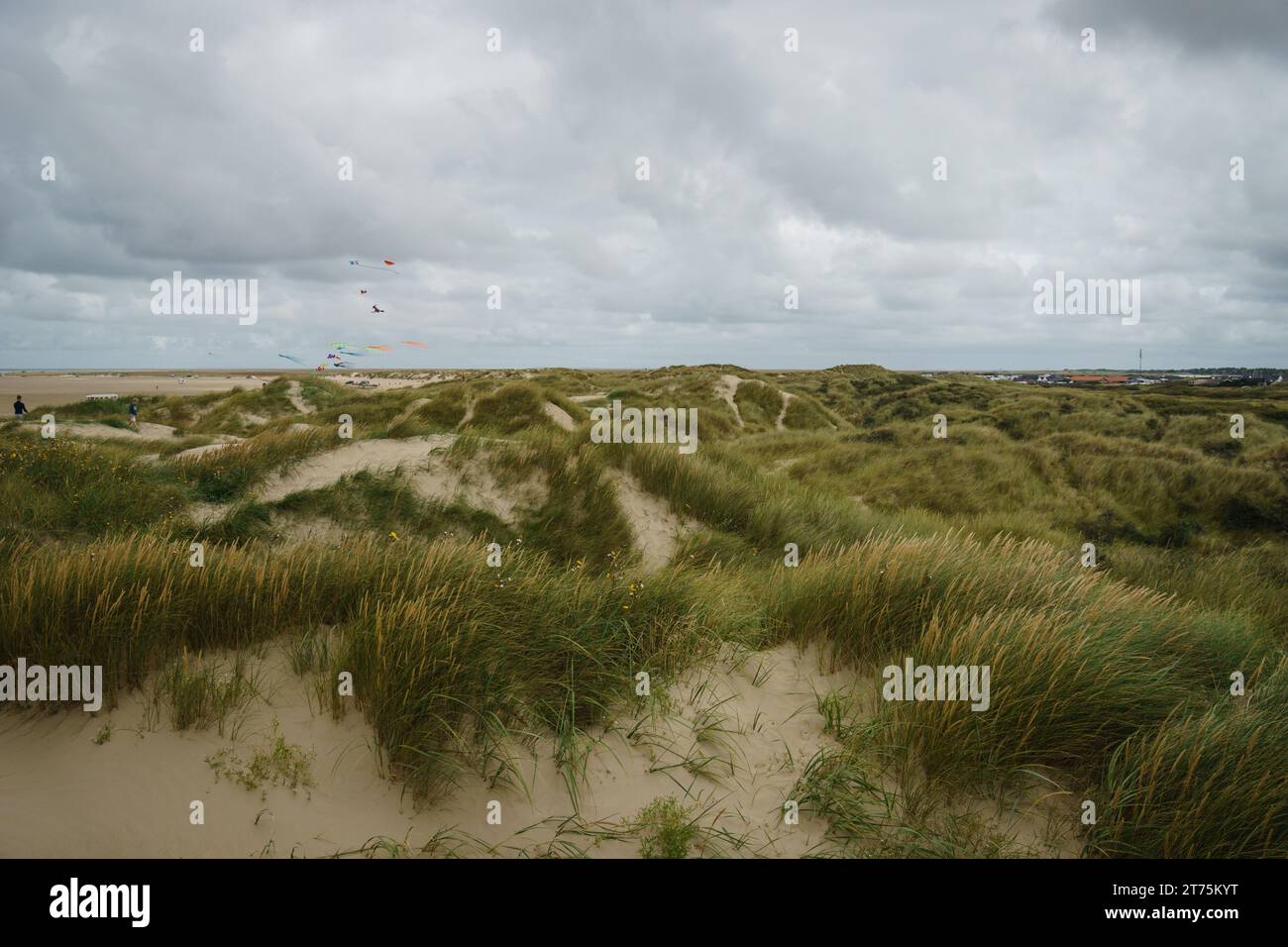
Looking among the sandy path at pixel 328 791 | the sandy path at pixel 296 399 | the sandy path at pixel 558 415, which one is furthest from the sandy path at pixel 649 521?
the sandy path at pixel 296 399

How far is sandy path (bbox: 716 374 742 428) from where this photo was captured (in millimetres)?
35688

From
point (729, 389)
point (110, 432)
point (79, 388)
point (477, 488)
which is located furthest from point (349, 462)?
point (79, 388)

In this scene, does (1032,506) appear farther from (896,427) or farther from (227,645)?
(227,645)

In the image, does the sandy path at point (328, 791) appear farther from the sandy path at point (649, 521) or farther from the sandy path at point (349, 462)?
the sandy path at point (349, 462)

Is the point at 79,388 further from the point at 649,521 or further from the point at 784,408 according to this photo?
the point at 649,521

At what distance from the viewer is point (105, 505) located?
7.20 meters

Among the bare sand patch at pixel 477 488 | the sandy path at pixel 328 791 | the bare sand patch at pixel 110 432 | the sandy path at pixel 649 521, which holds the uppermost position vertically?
the bare sand patch at pixel 110 432

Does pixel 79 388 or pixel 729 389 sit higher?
pixel 79 388

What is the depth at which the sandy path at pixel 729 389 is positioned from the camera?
117ft

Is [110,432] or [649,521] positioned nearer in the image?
[649,521]

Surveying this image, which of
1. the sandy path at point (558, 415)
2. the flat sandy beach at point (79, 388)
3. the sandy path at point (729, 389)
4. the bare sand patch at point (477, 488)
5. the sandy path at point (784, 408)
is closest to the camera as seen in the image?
the bare sand patch at point (477, 488)

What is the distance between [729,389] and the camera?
3753cm
